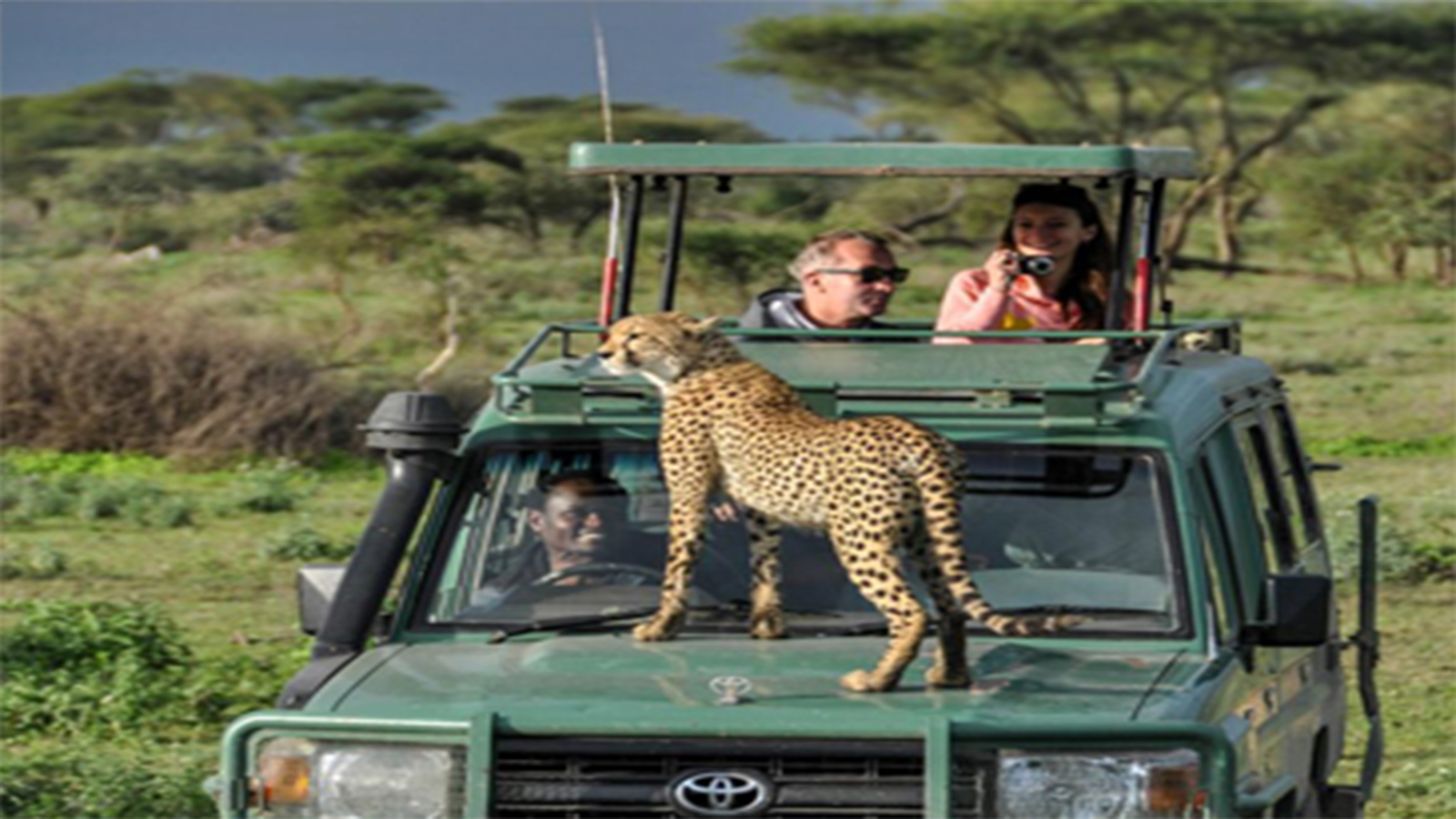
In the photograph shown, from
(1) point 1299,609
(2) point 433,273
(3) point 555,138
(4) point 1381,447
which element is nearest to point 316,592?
(1) point 1299,609

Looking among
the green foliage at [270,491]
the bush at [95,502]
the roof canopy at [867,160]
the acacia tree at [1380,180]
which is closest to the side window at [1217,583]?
the roof canopy at [867,160]

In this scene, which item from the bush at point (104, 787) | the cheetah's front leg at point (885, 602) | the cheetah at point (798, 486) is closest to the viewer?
the cheetah's front leg at point (885, 602)

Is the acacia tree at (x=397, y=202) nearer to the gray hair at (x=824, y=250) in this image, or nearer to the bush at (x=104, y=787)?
the bush at (x=104, y=787)

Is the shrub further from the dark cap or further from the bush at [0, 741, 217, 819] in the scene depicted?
the dark cap

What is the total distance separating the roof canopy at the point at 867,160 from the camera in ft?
20.6

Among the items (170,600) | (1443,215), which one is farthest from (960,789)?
(1443,215)

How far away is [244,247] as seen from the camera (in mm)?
25125

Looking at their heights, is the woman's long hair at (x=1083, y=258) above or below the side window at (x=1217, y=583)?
above

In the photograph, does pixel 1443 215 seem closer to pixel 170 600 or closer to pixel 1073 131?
pixel 1073 131

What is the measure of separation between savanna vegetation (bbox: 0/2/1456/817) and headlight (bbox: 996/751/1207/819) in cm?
355

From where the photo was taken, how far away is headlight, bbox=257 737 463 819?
4734 millimetres

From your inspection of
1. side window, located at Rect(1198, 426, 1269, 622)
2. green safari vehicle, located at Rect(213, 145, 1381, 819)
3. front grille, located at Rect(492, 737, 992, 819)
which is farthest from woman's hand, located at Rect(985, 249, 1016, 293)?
front grille, located at Rect(492, 737, 992, 819)

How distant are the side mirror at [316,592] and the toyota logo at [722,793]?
103 centimetres

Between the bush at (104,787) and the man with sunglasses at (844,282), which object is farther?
the bush at (104,787)
